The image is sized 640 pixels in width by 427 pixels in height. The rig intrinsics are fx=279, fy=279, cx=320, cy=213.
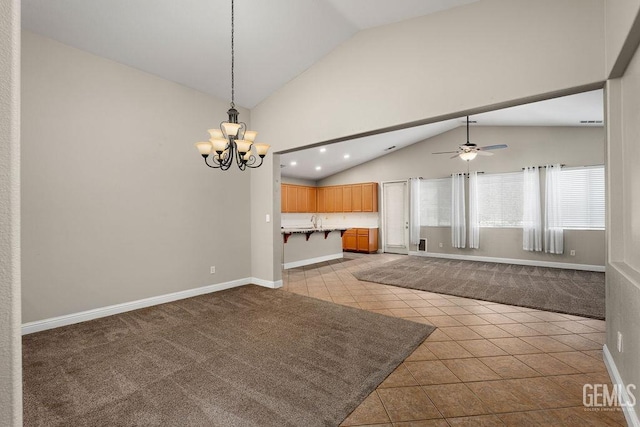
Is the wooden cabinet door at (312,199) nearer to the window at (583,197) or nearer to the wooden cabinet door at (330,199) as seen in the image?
the wooden cabinet door at (330,199)

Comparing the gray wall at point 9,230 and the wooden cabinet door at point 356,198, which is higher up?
the wooden cabinet door at point 356,198

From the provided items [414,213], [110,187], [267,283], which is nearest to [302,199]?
[414,213]

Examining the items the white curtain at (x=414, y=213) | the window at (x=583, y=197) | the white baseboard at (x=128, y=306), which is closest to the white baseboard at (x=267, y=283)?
the white baseboard at (x=128, y=306)

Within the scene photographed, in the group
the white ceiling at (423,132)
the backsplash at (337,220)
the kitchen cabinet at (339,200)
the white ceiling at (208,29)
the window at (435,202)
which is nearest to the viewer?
the white ceiling at (208,29)

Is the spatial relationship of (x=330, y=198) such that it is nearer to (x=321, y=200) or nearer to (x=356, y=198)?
(x=321, y=200)

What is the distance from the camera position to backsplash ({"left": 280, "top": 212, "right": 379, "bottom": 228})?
925 cm

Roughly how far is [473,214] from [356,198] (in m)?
3.44

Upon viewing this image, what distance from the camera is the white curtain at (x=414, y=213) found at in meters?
8.20

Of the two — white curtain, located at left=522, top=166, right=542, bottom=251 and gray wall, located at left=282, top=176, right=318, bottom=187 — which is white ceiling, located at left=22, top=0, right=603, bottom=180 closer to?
white curtain, located at left=522, top=166, right=542, bottom=251

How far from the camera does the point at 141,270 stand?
372 cm

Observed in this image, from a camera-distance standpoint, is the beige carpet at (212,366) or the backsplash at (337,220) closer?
the beige carpet at (212,366)

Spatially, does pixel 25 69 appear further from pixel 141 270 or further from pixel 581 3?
pixel 581 3

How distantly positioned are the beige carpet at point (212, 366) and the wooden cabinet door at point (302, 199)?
19.4ft

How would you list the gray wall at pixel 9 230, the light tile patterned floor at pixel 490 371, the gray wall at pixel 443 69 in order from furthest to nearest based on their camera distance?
1. the gray wall at pixel 443 69
2. the light tile patterned floor at pixel 490 371
3. the gray wall at pixel 9 230
